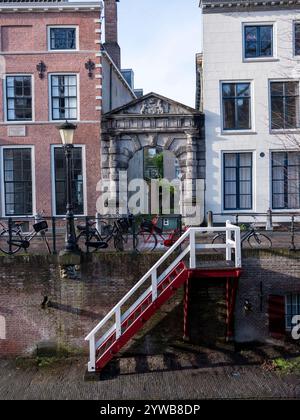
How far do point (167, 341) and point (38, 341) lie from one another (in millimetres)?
3306

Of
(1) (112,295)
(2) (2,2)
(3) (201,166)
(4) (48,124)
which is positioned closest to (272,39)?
(3) (201,166)

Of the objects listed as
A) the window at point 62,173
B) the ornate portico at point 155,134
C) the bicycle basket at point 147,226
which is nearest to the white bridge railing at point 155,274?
the bicycle basket at point 147,226

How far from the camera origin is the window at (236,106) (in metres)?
19.4

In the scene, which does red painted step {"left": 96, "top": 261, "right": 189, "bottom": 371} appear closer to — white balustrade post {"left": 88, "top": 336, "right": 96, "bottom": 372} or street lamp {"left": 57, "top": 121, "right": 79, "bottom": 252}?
white balustrade post {"left": 88, "top": 336, "right": 96, "bottom": 372}

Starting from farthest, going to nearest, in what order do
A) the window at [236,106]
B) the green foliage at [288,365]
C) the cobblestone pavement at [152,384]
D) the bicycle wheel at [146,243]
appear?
the window at [236,106]
the bicycle wheel at [146,243]
the green foliage at [288,365]
the cobblestone pavement at [152,384]

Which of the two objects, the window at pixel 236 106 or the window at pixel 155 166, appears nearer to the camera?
the window at pixel 236 106

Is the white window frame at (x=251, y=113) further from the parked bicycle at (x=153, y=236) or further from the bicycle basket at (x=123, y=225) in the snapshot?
the bicycle basket at (x=123, y=225)

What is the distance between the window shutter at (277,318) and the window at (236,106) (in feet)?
27.7

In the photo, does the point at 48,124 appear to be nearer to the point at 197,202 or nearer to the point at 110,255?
the point at 197,202

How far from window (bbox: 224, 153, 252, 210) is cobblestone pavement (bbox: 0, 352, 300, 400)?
8420 millimetres

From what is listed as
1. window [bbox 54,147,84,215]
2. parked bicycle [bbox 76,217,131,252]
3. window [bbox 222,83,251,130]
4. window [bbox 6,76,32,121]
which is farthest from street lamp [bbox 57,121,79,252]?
window [bbox 222,83,251,130]

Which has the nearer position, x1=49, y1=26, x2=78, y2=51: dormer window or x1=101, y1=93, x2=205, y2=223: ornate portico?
x1=101, y1=93, x2=205, y2=223: ornate portico

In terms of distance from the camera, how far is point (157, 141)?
19.1 metres

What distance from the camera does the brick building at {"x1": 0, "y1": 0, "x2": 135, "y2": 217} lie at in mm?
19203
